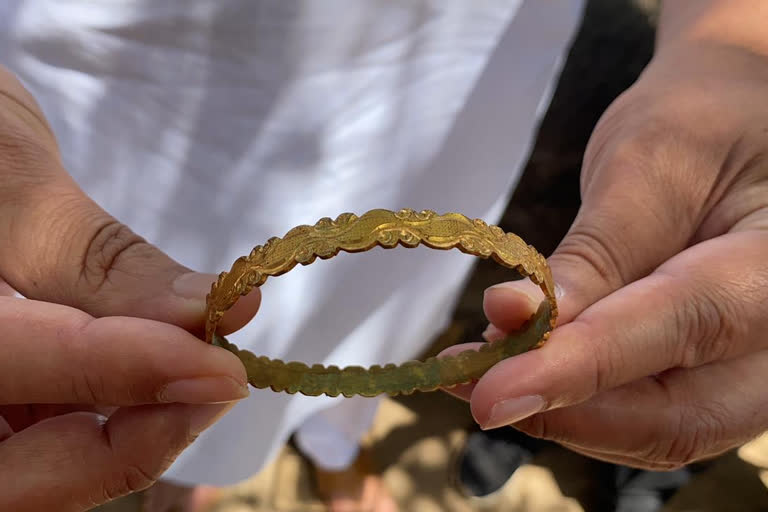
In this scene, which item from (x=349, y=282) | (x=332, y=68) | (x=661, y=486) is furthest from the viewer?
(x=661, y=486)

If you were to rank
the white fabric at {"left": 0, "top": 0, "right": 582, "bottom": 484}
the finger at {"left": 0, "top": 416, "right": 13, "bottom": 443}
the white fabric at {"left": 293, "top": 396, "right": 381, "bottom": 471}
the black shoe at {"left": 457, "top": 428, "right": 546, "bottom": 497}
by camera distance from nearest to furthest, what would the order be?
the finger at {"left": 0, "top": 416, "right": 13, "bottom": 443} < the white fabric at {"left": 0, "top": 0, "right": 582, "bottom": 484} < the white fabric at {"left": 293, "top": 396, "right": 381, "bottom": 471} < the black shoe at {"left": 457, "top": 428, "right": 546, "bottom": 497}

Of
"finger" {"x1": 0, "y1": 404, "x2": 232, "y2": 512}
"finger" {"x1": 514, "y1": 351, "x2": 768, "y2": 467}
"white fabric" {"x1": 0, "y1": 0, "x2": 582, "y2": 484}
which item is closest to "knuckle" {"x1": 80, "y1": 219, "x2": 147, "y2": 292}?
"finger" {"x1": 0, "y1": 404, "x2": 232, "y2": 512}

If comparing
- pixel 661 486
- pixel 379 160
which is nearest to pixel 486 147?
pixel 379 160

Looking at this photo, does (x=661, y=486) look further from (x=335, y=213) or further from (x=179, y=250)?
(x=179, y=250)

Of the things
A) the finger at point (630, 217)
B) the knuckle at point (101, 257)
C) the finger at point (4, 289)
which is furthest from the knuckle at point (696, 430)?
the finger at point (4, 289)

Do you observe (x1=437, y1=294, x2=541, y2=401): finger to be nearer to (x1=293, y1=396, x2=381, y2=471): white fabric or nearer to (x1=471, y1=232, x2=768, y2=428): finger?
(x1=471, y1=232, x2=768, y2=428): finger

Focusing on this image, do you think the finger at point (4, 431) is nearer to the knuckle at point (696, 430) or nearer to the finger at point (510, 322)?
the finger at point (510, 322)
